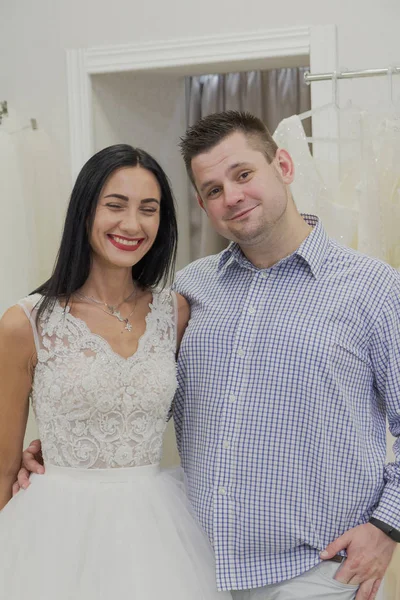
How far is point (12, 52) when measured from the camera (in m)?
3.40

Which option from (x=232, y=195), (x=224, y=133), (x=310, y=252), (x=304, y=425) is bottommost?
(x=304, y=425)

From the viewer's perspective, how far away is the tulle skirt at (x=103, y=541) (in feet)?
5.45

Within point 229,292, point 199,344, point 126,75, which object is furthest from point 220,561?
point 126,75

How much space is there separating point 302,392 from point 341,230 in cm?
97

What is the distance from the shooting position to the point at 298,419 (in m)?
1.75

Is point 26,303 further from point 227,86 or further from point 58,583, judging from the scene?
point 227,86

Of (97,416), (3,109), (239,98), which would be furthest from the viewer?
(239,98)

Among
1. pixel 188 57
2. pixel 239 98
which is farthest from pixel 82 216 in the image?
pixel 239 98

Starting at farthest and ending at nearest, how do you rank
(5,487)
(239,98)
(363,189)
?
(239,98), (363,189), (5,487)

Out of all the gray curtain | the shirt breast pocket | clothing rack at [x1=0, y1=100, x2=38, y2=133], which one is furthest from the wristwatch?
the gray curtain

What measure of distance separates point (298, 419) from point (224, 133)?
654mm

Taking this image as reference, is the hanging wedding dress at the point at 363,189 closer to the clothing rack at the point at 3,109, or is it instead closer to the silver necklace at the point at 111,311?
the silver necklace at the point at 111,311

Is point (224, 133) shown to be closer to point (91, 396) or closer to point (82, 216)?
point (82, 216)

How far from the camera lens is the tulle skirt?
166cm
